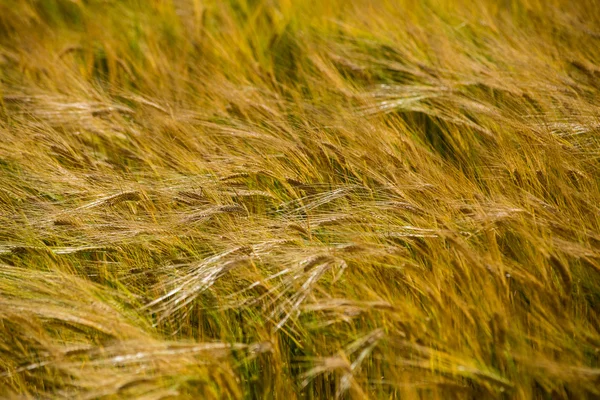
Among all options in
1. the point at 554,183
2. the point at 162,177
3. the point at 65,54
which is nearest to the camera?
the point at 554,183

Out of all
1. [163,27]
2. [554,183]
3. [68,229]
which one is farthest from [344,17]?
[68,229]

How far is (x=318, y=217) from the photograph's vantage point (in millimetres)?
1501

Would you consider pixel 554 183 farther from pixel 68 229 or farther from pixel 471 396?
pixel 68 229

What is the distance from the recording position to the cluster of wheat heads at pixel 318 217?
1.24 m

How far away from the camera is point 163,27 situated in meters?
2.53

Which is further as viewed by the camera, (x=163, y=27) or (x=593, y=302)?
(x=163, y=27)

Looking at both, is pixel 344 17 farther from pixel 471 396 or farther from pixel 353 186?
pixel 471 396

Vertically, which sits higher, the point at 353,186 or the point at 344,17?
the point at 344,17

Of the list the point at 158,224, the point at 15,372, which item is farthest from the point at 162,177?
the point at 15,372

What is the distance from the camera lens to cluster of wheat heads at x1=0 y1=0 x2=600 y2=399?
4.07ft

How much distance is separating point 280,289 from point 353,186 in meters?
0.30

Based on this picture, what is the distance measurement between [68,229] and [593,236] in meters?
1.16

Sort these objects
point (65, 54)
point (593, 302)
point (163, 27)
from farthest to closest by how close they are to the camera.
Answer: point (163, 27) < point (65, 54) < point (593, 302)

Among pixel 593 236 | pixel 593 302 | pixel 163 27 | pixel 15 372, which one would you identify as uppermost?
pixel 163 27
